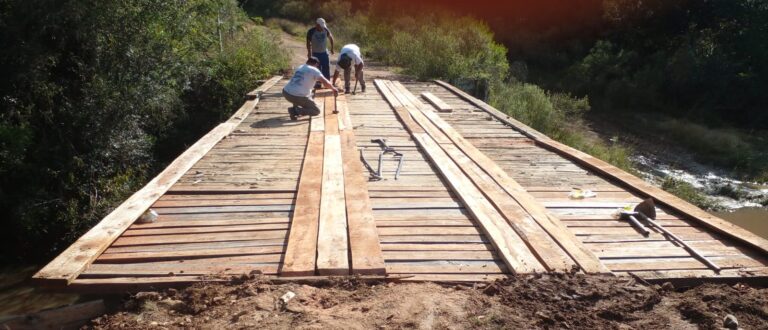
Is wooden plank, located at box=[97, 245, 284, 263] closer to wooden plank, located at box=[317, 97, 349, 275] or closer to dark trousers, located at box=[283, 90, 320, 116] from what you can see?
wooden plank, located at box=[317, 97, 349, 275]

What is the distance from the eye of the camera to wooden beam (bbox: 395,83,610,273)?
3607 mm

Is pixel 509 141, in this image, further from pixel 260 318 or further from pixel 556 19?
pixel 556 19

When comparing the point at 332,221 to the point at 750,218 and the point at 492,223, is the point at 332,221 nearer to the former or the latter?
the point at 492,223

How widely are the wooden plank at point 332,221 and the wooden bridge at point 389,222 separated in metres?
0.01

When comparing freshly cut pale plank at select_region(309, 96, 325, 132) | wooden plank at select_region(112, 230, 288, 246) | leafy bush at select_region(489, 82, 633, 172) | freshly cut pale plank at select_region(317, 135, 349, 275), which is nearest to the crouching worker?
freshly cut pale plank at select_region(309, 96, 325, 132)

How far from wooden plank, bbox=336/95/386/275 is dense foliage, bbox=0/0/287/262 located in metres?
5.66

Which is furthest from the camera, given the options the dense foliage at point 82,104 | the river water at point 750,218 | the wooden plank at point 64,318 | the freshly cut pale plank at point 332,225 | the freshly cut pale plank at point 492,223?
the river water at point 750,218

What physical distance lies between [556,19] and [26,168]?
2393 centimetres

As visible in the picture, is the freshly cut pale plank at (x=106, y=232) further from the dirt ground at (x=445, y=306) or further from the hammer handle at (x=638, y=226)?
the hammer handle at (x=638, y=226)

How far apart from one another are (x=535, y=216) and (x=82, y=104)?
8.56 m

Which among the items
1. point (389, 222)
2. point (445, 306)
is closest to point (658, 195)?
point (389, 222)

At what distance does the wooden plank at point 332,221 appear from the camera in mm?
3430

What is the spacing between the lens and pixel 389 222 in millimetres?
4191

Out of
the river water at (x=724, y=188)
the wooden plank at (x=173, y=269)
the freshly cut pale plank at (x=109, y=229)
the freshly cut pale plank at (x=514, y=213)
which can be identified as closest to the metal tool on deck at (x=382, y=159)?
the freshly cut pale plank at (x=514, y=213)
